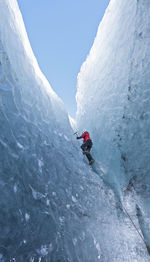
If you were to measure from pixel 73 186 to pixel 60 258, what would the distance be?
1.36 meters

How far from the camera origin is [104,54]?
16.2 feet

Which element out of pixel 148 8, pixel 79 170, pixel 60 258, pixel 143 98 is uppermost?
pixel 148 8

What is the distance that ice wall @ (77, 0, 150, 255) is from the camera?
3.42 metres

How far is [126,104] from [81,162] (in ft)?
7.22

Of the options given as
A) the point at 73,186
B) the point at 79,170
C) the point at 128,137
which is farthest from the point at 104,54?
the point at 73,186

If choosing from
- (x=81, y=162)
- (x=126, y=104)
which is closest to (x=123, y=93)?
(x=126, y=104)

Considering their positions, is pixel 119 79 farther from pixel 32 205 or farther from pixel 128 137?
pixel 32 205

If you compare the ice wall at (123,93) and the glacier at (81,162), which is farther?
the ice wall at (123,93)

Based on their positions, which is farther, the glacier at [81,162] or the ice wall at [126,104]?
the ice wall at [126,104]

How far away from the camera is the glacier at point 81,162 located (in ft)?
7.14

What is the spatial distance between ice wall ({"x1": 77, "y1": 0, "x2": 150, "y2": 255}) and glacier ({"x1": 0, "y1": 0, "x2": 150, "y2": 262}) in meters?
0.02

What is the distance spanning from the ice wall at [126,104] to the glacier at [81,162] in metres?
0.02

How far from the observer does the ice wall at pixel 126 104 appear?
11.2ft

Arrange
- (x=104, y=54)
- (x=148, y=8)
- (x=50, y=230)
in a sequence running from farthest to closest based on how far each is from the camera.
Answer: (x=104, y=54) < (x=148, y=8) < (x=50, y=230)
